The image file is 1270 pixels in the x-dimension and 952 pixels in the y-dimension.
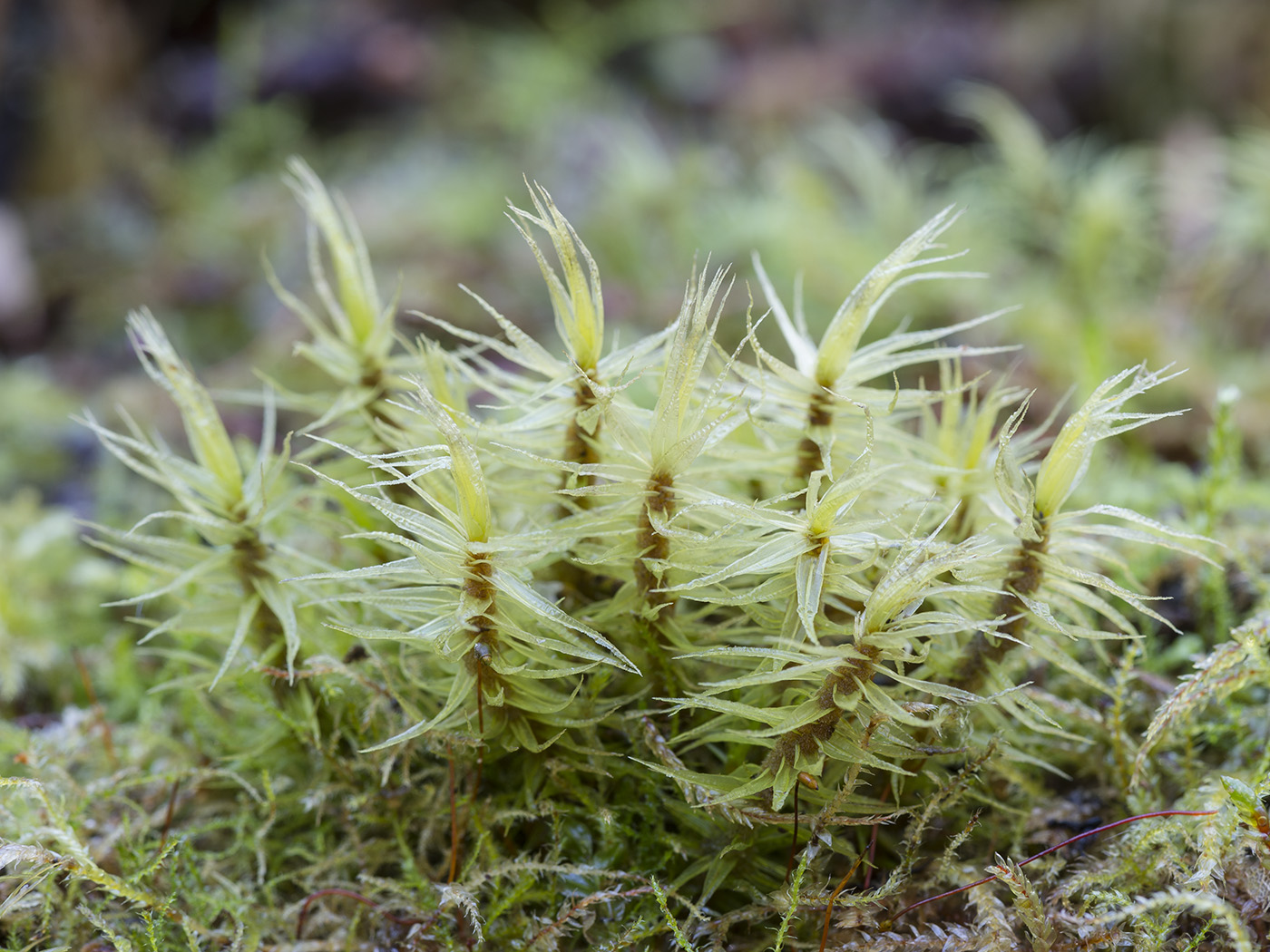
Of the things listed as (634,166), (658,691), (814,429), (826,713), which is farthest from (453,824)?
(634,166)

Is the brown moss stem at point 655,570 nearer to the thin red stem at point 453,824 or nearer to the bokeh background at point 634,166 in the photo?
the thin red stem at point 453,824

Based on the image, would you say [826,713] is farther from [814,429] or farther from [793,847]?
[814,429]

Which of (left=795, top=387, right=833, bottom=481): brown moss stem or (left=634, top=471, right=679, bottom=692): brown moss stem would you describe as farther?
(left=795, top=387, right=833, bottom=481): brown moss stem

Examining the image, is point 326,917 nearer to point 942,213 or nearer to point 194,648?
point 194,648

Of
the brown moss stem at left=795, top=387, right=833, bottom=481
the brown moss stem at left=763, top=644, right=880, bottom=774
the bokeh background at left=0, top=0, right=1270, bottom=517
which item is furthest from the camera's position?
the bokeh background at left=0, top=0, right=1270, bottom=517

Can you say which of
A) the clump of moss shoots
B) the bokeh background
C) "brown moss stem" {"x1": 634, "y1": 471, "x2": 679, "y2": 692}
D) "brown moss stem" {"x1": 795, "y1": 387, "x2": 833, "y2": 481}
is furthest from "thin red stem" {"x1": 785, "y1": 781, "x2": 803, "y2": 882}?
the bokeh background

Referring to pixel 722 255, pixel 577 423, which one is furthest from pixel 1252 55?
pixel 577 423

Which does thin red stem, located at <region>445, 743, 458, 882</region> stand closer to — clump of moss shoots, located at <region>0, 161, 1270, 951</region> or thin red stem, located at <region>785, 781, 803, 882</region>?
clump of moss shoots, located at <region>0, 161, 1270, 951</region>
